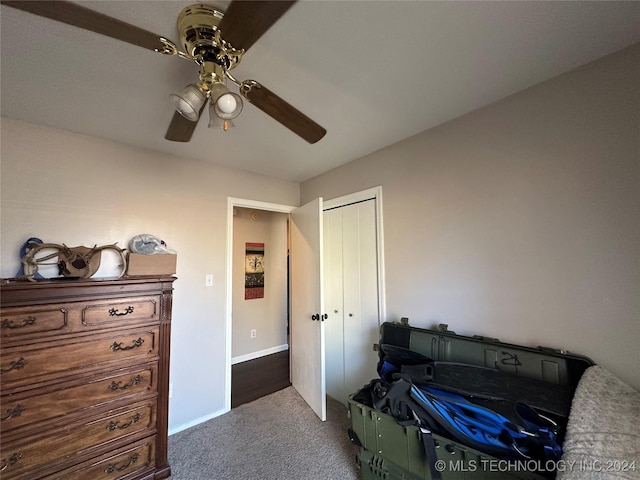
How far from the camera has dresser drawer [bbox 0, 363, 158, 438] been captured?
1.27m

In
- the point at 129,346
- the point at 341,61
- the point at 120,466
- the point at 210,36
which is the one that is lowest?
the point at 120,466

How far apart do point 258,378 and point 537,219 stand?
3.15 metres

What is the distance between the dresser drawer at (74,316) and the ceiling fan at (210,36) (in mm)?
1306

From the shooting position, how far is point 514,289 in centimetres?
148

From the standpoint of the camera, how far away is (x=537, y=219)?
1415 millimetres

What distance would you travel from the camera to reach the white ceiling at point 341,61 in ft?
3.28

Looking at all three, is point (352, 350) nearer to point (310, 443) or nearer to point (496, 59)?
point (310, 443)

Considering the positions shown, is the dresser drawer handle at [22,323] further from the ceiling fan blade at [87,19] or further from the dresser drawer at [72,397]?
the ceiling fan blade at [87,19]

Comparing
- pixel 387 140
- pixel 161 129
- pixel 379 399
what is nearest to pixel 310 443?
pixel 379 399

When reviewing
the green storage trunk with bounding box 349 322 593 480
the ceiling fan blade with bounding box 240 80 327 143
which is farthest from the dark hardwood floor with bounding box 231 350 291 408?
the ceiling fan blade with bounding box 240 80 327 143

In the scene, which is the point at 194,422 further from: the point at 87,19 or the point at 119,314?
the point at 87,19

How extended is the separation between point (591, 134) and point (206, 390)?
10.7 feet

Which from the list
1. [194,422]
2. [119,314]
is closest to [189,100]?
[119,314]

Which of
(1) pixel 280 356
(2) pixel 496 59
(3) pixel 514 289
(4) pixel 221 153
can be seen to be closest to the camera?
(2) pixel 496 59
